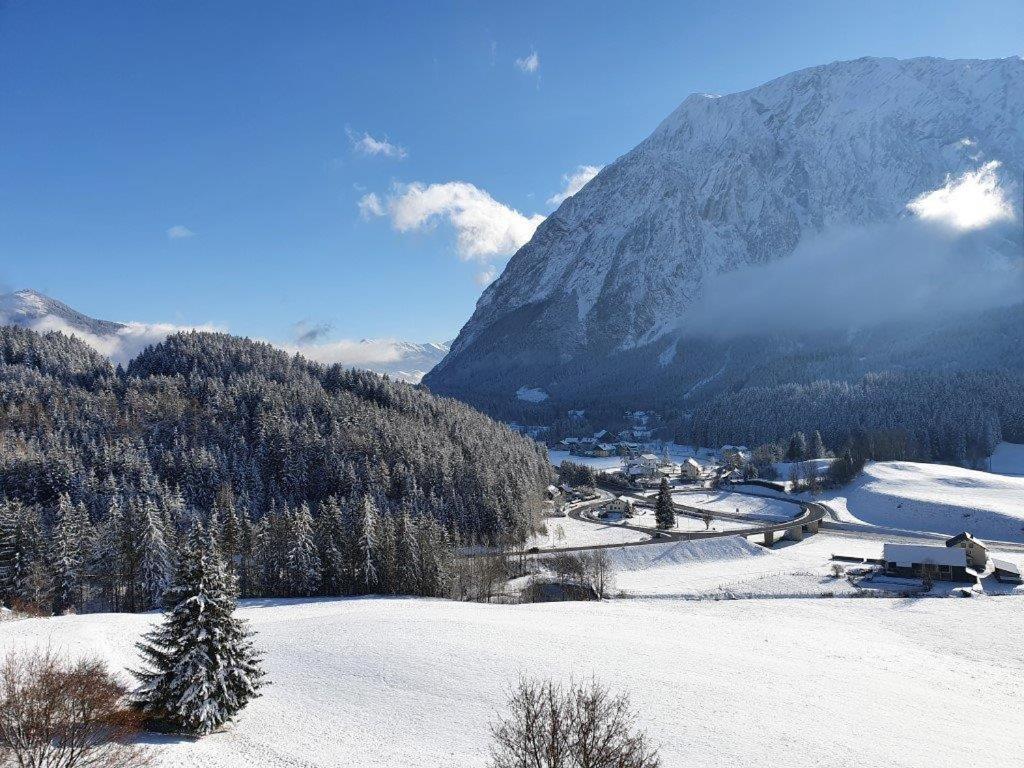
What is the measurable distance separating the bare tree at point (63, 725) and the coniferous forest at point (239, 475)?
1811 cm

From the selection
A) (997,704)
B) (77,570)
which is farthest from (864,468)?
(77,570)

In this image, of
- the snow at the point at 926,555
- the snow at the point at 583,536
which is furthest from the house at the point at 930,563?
the snow at the point at 583,536

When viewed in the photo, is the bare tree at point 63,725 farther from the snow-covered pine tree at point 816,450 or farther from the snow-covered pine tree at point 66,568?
the snow-covered pine tree at point 816,450

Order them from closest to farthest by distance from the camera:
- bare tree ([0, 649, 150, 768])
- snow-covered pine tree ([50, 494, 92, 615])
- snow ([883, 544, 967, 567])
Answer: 1. bare tree ([0, 649, 150, 768])
2. snow-covered pine tree ([50, 494, 92, 615])
3. snow ([883, 544, 967, 567])

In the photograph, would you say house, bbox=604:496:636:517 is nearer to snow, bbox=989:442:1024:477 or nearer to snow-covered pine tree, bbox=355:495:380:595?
snow-covered pine tree, bbox=355:495:380:595

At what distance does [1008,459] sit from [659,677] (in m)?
154

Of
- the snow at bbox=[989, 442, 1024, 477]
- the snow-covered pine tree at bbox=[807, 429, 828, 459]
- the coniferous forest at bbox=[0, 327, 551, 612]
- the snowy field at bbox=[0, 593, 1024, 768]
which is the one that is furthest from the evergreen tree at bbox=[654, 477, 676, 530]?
the snow at bbox=[989, 442, 1024, 477]

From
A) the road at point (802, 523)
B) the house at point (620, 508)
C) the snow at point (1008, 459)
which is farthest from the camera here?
the snow at point (1008, 459)

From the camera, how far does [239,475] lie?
358 ft

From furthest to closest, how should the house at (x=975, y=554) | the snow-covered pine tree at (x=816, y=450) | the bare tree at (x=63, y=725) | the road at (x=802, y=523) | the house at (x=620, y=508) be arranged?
the snow-covered pine tree at (x=816, y=450)
the house at (x=620, y=508)
the road at (x=802, y=523)
the house at (x=975, y=554)
the bare tree at (x=63, y=725)

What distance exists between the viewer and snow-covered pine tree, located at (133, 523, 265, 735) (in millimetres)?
23203

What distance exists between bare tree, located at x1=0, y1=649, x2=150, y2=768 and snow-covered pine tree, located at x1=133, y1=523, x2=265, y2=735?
2084 millimetres

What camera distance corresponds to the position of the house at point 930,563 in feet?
203

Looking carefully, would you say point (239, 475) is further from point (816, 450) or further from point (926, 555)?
point (816, 450)
